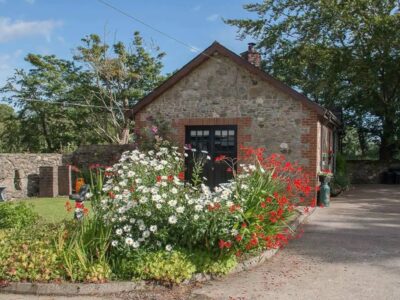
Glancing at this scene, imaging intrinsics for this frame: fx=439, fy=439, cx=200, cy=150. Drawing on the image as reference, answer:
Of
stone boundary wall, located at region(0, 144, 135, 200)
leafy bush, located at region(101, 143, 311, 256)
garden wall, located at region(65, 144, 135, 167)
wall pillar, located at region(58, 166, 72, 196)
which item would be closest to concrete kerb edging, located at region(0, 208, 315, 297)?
leafy bush, located at region(101, 143, 311, 256)

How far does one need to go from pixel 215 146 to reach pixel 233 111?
1.29 meters

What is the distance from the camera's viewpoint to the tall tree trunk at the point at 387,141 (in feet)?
76.5

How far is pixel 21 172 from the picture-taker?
16.8 meters

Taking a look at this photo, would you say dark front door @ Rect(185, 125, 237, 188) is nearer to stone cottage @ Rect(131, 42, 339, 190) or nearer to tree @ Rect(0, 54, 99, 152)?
stone cottage @ Rect(131, 42, 339, 190)

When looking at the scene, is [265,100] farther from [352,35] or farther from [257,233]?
[352,35]

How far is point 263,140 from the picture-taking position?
44.8ft

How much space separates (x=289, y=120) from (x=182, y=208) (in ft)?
27.3

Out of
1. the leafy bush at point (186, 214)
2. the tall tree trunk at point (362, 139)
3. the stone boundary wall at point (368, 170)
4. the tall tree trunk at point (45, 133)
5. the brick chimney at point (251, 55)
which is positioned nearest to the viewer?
the leafy bush at point (186, 214)

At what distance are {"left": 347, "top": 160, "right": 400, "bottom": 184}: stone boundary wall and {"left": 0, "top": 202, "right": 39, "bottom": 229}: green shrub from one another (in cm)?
1986

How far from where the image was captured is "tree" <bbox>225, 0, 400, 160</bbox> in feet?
71.1

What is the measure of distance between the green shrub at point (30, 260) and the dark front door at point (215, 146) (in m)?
8.27

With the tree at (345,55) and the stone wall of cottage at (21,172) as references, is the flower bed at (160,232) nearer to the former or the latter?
the stone wall of cottage at (21,172)

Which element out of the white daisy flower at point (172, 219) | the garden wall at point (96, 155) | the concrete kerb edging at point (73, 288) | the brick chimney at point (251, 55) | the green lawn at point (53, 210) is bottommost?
the concrete kerb edging at point (73, 288)

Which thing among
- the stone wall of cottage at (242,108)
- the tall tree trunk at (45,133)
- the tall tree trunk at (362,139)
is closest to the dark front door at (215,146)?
the stone wall of cottage at (242,108)
